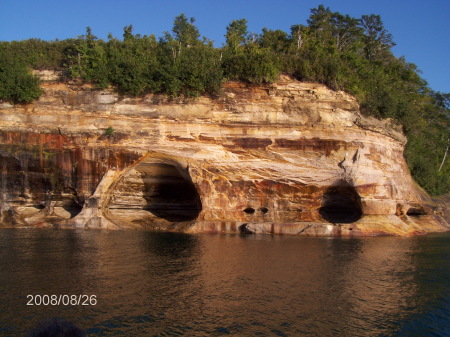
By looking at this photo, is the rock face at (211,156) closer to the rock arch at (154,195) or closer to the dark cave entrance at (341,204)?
the dark cave entrance at (341,204)

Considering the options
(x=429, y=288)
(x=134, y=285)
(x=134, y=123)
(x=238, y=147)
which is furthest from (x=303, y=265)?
(x=134, y=123)

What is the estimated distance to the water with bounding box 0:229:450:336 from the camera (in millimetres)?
7809

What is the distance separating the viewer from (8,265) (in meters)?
11.9

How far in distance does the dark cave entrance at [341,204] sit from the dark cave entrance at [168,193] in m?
8.49

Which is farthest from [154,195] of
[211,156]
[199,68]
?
[199,68]

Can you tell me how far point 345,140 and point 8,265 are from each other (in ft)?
62.7

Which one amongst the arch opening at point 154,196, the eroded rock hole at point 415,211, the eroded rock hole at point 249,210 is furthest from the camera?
the eroded rock hole at point 415,211

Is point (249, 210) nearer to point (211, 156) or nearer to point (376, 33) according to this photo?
point (211, 156)

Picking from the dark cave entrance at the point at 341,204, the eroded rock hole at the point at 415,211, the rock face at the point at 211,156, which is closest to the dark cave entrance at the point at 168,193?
the rock face at the point at 211,156

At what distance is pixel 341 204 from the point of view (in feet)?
80.9

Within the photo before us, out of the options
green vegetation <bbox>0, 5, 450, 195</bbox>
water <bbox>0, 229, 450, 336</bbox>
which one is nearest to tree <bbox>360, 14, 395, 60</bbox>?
green vegetation <bbox>0, 5, 450, 195</bbox>

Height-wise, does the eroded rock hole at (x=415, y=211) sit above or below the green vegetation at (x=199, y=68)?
below

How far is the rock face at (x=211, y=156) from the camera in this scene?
22688mm

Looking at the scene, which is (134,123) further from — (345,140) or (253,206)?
(345,140)
